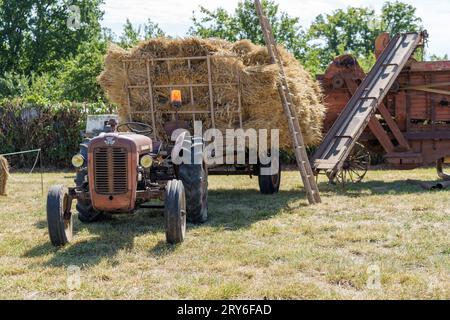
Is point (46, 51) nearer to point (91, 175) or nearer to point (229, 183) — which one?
point (229, 183)

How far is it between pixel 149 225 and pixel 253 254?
207cm

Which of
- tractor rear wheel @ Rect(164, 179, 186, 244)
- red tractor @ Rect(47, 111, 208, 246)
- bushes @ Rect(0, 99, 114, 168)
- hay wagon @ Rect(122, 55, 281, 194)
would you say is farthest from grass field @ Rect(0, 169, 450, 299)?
bushes @ Rect(0, 99, 114, 168)

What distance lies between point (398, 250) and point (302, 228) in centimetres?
140

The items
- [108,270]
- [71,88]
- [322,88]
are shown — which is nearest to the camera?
[108,270]

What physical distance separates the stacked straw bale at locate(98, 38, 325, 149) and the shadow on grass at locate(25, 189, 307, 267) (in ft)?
4.01

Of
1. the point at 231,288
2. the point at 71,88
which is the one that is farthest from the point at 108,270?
the point at 71,88

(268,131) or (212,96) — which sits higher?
(212,96)

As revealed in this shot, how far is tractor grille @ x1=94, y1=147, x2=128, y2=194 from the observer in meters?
5.93

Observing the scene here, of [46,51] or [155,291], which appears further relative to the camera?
[46,51]

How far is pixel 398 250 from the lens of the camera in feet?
18.1

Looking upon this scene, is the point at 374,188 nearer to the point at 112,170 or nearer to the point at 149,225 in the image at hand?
the point at 149,225

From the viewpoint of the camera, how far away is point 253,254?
17.8 ft

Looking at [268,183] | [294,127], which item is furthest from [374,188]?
[294,127]

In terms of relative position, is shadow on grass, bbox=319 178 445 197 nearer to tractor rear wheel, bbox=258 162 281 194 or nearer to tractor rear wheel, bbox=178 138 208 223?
tractor rear wheel, bbox=258 162 281 194
